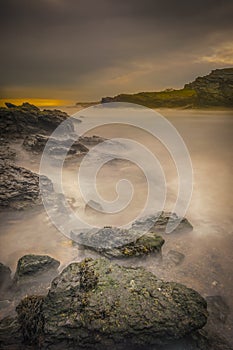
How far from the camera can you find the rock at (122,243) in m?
5.71

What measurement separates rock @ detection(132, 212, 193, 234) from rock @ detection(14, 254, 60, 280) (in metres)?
2.76

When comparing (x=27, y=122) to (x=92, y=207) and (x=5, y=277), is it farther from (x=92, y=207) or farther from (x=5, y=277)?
(x=5, y=277)

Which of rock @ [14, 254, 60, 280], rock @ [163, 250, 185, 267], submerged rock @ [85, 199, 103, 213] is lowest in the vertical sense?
rock @ [163, 250, 185, 267]

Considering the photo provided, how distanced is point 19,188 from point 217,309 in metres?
7.25

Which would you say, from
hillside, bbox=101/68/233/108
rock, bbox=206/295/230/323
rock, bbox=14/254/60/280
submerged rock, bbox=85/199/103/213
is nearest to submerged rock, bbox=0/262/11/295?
rock, bbox=14/254/60/280

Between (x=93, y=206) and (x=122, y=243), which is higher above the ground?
(x=122, y=243)

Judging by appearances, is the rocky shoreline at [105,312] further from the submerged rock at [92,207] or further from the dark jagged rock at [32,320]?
the submerged rock at [92,207]

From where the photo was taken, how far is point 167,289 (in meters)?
3.81

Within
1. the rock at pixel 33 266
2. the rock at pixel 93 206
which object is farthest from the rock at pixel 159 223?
the rock at pixel 33 266

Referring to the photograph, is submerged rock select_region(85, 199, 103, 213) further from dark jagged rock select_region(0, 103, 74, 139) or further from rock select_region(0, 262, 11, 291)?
dark jagged rock select_region(0, 103, 74, 139)

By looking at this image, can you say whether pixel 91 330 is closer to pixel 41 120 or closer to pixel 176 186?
pixel 176 186

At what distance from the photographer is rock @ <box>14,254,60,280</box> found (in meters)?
5.18

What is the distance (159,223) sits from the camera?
7512mm

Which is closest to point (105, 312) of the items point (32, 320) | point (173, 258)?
point (32, 320)
